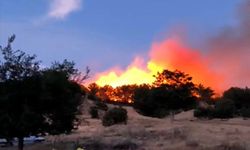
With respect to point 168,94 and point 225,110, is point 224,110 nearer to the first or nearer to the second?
point 225,110

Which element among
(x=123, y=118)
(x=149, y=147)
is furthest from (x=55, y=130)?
(x=123, y=118)

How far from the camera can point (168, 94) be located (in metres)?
87.8

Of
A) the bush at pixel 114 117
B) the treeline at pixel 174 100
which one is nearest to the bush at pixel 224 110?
the treeline at pixel 174 100

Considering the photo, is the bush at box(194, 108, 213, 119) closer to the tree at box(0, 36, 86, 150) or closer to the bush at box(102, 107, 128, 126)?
the bush at box(102, 107, 128, 126)

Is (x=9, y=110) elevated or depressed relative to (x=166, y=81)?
depressed

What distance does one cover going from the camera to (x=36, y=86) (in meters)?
32.6

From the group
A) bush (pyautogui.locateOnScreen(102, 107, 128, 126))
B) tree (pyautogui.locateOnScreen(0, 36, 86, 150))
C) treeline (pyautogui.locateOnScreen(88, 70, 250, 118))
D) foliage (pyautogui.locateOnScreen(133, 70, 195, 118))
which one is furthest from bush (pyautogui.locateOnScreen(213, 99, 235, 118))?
tree (pyautogui.locateOnScreen(0, 36, 86, 150))

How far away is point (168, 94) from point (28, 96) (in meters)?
56.2

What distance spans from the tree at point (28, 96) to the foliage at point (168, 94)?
54.1 m

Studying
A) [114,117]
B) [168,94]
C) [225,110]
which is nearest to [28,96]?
[114,117]

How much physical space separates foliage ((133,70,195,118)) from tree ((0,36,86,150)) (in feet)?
177

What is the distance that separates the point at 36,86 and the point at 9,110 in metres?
1.80

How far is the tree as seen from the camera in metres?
32.3

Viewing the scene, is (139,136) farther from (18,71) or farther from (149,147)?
(18,71)
